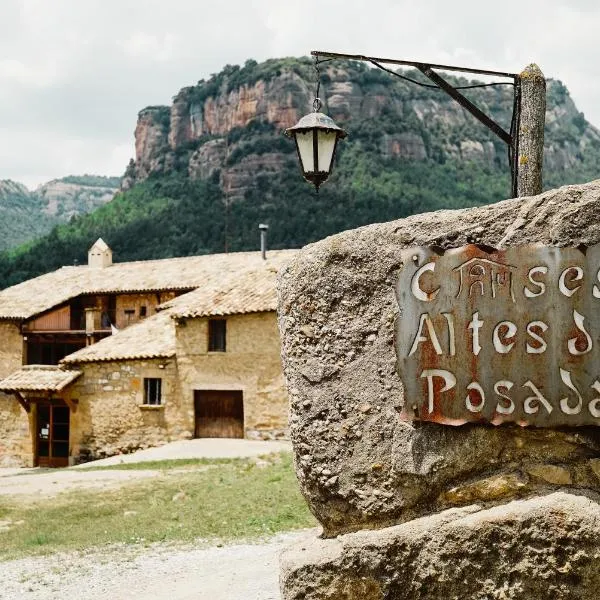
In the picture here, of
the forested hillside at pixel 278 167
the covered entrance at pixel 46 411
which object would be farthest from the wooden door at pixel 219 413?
the forested hillside at pixel 278 167

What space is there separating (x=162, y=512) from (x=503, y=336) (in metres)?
8.34

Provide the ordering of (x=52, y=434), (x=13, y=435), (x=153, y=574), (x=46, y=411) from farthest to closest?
1. (x=13, y=435)
2. (x=46, y=411)
3. (x=52, y=434)
4. (x=153, y=574)

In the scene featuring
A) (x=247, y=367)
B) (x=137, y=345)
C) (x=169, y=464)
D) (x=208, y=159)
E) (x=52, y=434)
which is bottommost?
(x=52, y=434)

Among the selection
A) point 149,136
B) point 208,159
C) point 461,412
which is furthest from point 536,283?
point 149,136

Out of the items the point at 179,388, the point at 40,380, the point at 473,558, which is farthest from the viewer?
the point at 40,380

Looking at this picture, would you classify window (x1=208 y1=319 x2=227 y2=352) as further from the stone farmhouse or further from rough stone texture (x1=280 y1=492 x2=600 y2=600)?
rough stone texture (x1=280 y1=492 x2=600 y2=600)

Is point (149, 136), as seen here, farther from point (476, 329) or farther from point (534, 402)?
point (534, 402)

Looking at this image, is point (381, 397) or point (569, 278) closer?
point (569, 278)

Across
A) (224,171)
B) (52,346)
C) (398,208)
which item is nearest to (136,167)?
(224,171)

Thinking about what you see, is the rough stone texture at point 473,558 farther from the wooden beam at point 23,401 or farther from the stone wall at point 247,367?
the wooden beam at point 23,401

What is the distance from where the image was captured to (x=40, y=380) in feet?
80.6

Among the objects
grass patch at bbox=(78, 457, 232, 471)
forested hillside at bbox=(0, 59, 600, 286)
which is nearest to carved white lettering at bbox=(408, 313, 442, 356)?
grass patch at bbox=(78, 457, 232, 471)

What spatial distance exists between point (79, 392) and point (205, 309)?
5.28 meters

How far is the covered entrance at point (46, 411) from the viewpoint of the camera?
24.6 meters
